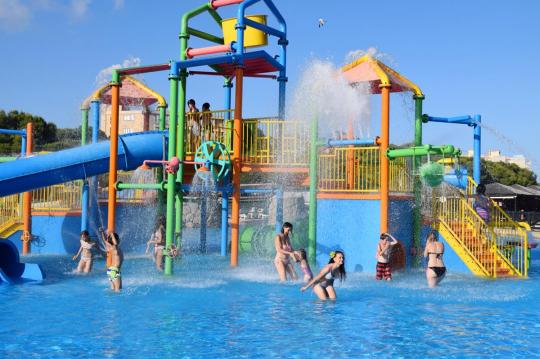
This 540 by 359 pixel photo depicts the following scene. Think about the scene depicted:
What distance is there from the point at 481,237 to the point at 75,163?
9474 millimetres

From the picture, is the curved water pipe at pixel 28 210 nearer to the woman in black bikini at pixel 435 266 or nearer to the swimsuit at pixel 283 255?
the swimsuit at pixel 283 255

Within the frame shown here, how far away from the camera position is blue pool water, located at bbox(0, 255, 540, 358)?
7020mm

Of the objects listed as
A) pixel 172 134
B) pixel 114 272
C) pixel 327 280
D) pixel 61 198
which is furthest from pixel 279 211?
pixel 61 198

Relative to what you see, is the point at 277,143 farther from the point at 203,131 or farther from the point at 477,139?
the point at 477,139

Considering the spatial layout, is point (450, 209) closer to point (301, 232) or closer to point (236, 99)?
point (301, 232)

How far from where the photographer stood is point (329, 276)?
9977mm

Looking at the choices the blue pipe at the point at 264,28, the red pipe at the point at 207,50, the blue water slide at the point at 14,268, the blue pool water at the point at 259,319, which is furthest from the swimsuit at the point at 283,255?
the blue pipe at the point at 264,28

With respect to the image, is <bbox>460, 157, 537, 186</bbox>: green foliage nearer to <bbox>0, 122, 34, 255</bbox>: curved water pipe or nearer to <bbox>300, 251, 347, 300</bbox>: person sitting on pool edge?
<bbox>0, 122, 34, 255</bbox>: curved water pipe

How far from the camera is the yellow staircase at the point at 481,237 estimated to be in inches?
550

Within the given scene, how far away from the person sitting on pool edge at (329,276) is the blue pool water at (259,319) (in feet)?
0.89

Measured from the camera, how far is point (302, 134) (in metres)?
13.9

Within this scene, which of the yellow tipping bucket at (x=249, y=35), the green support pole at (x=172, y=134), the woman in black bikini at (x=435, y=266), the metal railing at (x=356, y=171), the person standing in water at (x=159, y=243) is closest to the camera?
the woman in black bikini at (x=435, y=266)

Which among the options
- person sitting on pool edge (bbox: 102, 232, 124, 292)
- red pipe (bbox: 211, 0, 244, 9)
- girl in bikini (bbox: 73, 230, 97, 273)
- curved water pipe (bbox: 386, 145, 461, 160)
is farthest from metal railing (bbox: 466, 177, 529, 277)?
girl in bikini (bbox: 73, 230, 97, 273)

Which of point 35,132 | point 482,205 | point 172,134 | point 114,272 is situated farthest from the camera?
point 35,132
